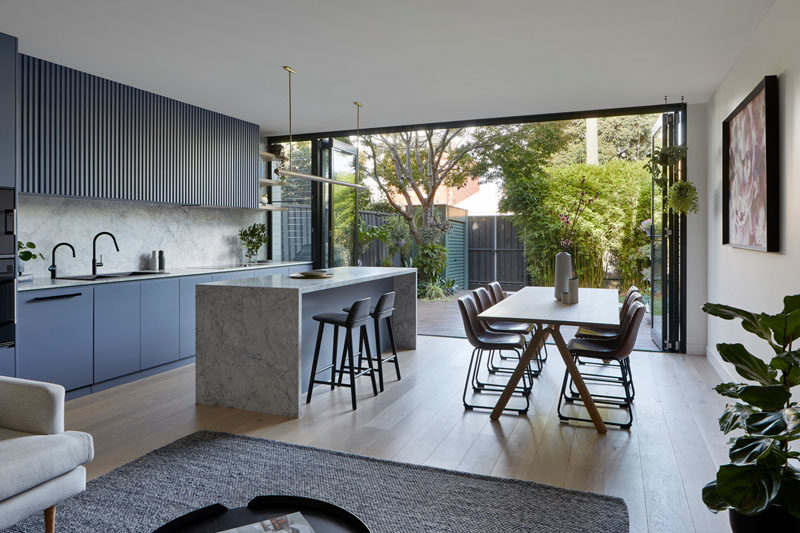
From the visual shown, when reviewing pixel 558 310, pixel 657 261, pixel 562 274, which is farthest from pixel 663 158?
pixel 558 310

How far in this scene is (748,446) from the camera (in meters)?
1.78

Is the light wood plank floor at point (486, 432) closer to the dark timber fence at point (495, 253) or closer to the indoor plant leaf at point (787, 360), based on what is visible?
the indoor plant leaf at point (787, 360)

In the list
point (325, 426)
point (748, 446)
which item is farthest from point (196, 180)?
point (748, 446)

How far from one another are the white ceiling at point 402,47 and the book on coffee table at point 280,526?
9.09ft

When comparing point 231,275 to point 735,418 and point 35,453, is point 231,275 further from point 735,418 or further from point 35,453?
point 735,418

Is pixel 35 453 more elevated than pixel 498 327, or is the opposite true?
pixel 498 327

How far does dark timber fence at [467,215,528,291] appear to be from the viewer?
9727 mm

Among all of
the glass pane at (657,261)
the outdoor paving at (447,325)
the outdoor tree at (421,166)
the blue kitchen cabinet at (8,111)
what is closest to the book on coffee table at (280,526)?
the blue kitchen cabinet at (8,111)

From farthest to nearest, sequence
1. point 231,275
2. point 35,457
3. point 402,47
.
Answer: point 231,275 < point 402,47 < point 35,457

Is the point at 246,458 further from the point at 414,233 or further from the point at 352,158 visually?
the point at 414,233

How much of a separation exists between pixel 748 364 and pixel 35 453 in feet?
8.45

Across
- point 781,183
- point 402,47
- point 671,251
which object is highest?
point 402,47

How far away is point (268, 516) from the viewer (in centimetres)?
158

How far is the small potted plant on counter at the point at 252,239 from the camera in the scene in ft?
22.0
